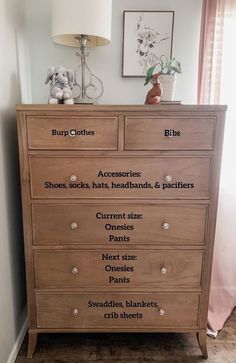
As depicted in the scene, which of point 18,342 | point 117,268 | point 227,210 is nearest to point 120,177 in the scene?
point 117,268

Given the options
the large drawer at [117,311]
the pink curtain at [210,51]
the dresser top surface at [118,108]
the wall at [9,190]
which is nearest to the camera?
the dresser top surface at [118,108]

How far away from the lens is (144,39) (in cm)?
169

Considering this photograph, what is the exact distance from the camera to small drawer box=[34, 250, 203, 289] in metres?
1.37

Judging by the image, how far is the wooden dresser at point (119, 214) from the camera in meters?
1.24

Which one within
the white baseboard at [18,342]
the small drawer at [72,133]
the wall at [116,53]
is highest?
the wall at [116,53]

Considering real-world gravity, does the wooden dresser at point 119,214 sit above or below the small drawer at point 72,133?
below

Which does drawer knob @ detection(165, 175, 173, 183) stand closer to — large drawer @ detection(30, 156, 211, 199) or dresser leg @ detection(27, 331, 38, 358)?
large drawer @ detection(30, 156, 211, 199)

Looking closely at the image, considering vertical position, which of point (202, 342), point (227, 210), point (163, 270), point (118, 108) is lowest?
point (202, 342)

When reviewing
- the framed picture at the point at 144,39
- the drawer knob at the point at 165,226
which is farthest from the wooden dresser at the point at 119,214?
the framed picture at the point at 144,39

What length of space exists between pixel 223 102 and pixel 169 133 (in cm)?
69

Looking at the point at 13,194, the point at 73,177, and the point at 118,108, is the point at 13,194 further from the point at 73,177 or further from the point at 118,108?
the point at 118,108

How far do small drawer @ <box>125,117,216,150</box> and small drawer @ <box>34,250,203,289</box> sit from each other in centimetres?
52

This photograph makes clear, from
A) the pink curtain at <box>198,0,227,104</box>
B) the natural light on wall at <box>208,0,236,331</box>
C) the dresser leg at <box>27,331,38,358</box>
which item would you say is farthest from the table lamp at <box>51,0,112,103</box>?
the dresser leg at <box>27,331,38,358</box>

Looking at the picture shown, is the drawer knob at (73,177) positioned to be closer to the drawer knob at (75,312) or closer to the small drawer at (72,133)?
the small drawer at (72,133)
